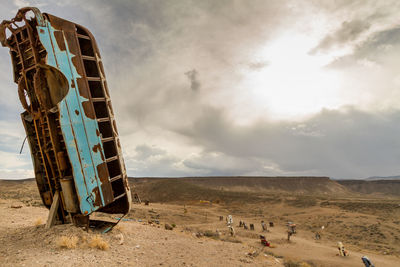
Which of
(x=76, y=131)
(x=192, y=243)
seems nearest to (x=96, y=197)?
(x=76, y=131)

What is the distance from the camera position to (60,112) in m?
6.24

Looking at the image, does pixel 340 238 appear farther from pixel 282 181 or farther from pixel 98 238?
pixel 282 181

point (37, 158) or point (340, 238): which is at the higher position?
point (37, 158)

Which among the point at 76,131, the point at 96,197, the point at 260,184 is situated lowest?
the point at 260,184

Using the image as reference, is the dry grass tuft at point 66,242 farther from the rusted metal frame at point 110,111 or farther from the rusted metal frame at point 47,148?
the rusted metal frame at point 110,111

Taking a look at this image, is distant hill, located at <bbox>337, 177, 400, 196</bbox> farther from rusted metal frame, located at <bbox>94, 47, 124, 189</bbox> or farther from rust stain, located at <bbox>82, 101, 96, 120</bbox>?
rust stain, located at <bbox>82, 101, 96, 120</bbox>

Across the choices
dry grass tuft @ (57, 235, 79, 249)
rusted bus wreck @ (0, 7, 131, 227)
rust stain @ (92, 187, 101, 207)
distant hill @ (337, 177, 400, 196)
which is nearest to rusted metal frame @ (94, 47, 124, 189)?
rusted bus wreck @ (0, 7, 131, 227)

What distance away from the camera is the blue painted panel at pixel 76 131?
6.33 meters

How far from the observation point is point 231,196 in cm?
4362

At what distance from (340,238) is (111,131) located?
64.5ft

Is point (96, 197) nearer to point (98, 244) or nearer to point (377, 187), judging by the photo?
point (98, 244)

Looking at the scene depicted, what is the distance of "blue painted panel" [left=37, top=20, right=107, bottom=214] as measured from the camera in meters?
6.33

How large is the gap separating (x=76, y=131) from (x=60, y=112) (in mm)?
687

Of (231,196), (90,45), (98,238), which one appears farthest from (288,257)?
(231,196)
